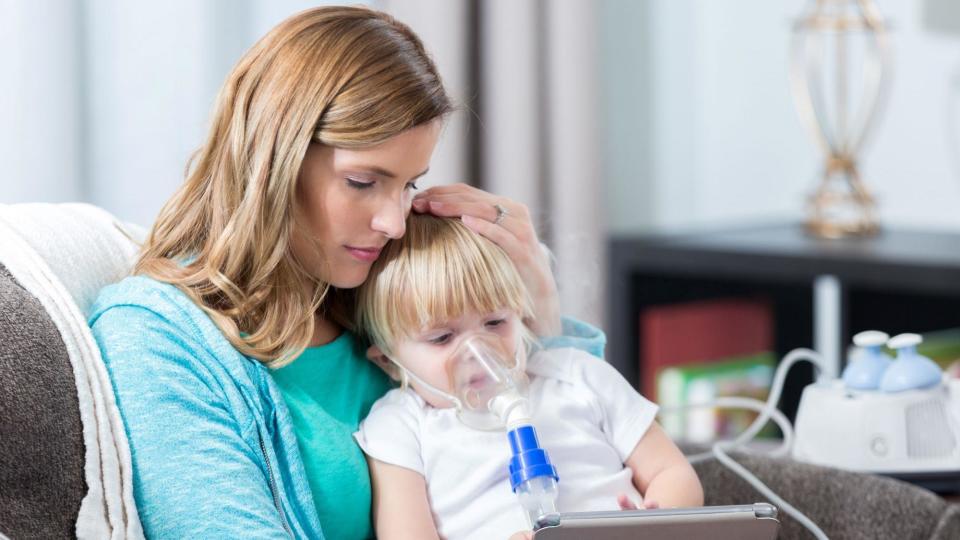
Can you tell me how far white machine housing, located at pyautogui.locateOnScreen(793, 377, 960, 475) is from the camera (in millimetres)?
1377

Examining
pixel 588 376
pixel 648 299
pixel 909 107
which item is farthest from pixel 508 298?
pixel 909 107

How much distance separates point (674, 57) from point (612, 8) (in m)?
0.23

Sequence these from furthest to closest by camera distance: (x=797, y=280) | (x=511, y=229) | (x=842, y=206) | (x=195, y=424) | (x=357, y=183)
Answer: (x=842, y=206), (x=797, y=280), (x=511, y=229), (x=357, y=183), (x=195, y=424)

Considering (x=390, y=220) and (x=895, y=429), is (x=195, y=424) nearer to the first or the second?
(x=390, y=220)

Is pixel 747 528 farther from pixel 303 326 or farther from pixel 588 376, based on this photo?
pixel 303 326

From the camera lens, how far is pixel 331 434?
1.17m

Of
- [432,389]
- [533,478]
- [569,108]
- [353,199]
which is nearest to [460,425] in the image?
[432,389]

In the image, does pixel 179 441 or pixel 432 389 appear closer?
pixel 179 441

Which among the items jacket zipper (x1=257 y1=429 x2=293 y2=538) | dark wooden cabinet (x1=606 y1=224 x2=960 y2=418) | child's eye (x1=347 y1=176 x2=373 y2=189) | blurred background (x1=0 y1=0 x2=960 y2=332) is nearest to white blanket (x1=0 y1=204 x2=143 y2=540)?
jacket zipper (x1=257 y1=429 x2=293 y2=538)

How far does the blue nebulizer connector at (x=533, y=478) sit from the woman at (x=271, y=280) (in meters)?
0.17

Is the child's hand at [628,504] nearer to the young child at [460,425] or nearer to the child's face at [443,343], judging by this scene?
the young child at [460,425]

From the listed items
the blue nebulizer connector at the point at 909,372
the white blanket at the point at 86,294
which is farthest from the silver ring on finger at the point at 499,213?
the blue nebulizer connector at the point at 909,372

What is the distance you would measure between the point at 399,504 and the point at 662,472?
27 cm

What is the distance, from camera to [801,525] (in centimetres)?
130
